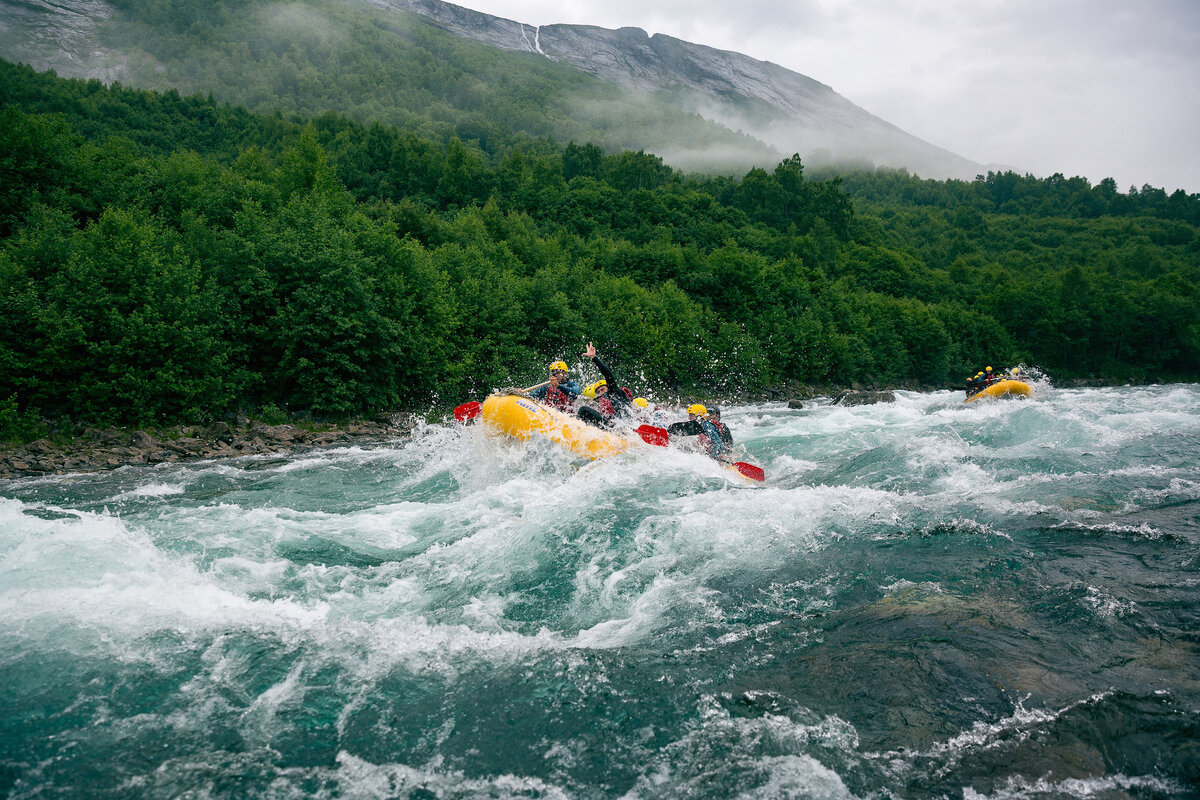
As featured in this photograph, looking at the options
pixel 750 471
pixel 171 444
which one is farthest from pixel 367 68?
pixel 750 471

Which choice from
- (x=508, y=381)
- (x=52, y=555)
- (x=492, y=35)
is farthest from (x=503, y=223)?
(x=492, y=35)

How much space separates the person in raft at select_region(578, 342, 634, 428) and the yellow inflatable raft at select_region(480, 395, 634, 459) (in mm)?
413

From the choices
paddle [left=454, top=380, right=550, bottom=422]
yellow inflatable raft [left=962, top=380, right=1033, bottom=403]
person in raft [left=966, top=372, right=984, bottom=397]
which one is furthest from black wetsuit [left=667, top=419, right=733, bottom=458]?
person in raft [left=966, top=372, right=984, bottom=397]

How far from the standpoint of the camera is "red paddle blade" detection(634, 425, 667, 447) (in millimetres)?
12938

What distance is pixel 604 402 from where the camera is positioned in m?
14.4

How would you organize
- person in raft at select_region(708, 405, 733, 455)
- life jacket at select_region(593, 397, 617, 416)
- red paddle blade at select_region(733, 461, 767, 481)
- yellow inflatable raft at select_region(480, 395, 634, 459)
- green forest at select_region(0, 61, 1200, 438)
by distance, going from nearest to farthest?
yellow inflatable raft at select_region(480, 395, 634, 459)
red paddle blade at select_region(733, 461, 767, 481)
person in raft at select_region(708, 405, 733, 455)
life jacket at select_region(593, 397, 617, 416)
green forest at select_region(0, 61, 1200, 438)

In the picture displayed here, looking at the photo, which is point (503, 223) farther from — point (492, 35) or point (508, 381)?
point (492, 35)

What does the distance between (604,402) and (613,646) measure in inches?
351

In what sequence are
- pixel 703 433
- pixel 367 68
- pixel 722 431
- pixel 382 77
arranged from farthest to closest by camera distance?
pixel 367 68, pixel 382 77, pixel 722 431, pixel 703 433

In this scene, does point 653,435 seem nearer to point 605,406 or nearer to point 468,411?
point 605,406

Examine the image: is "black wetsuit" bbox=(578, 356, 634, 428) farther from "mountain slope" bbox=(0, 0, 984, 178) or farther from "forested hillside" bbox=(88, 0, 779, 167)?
"forested hillside" bbox=(88, 0, 779, 167)

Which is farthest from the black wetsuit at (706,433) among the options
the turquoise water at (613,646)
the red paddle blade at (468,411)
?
the red paddle blade at (468,411)

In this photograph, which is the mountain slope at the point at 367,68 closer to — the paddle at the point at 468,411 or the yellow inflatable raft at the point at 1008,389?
the yellow inflatable raft at the point at 1008,389

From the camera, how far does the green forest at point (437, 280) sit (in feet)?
58.1
